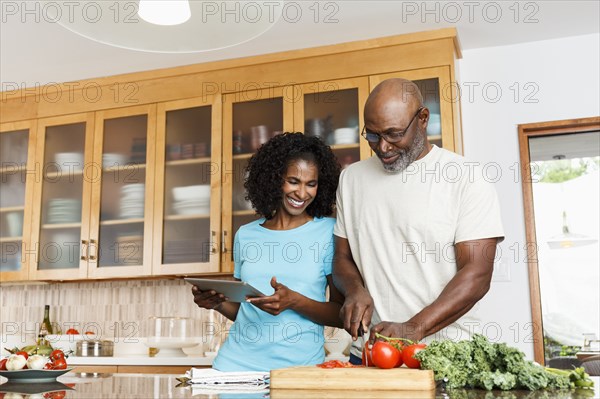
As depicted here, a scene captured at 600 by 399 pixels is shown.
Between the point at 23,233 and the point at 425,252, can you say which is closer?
the point at 425,252

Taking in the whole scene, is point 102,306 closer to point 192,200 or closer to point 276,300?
point 192,200

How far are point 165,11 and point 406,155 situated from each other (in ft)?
2.48

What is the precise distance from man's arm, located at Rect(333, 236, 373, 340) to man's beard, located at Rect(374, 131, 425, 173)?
259 millimetres

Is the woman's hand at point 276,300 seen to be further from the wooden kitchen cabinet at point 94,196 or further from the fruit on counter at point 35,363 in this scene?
the wooden kitchen cabinet at point 94,196

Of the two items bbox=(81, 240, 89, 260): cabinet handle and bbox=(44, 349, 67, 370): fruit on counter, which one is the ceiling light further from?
bbox=(81, 240, 89, 260): cabinet handle

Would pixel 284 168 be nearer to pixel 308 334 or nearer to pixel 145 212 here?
pixel 308 334

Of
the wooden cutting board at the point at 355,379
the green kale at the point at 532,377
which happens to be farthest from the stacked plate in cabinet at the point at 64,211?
the green kale at the point at 532,377

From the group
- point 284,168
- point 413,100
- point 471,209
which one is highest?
point 413,100

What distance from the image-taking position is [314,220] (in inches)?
79.0

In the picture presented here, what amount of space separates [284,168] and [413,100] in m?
0.47

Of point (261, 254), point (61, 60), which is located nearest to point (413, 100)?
point (261, 254)

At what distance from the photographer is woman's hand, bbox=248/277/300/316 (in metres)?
1.65

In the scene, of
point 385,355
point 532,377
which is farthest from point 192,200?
point 532,377

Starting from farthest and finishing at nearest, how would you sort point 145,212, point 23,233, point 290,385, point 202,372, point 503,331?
point 23,233, point 145,212, point 503,331, point 202,372, point 290,385
